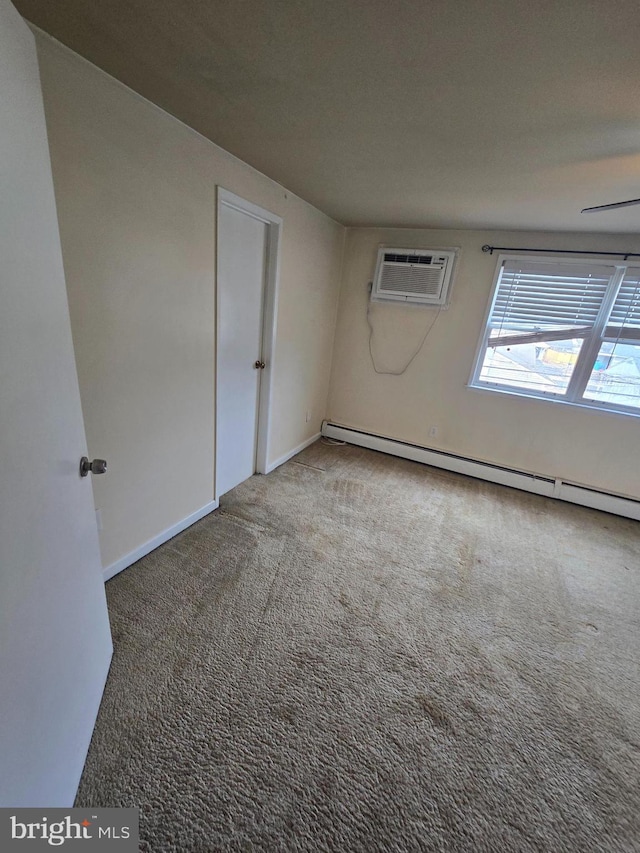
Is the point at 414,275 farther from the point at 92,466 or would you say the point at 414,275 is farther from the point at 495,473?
the point at 92,466

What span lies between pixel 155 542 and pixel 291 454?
1641 mm

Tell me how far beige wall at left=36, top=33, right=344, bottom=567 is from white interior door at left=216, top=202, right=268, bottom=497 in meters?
0.16

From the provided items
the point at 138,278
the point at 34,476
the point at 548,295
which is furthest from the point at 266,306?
the point at 548,295

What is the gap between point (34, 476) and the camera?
88cm

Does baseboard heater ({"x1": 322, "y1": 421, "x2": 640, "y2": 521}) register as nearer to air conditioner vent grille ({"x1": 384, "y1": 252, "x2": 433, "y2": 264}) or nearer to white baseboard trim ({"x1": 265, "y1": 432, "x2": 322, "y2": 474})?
white baseboard trim ({"x1": 265, "y1": 432, "x2": 322, "y2": 474})

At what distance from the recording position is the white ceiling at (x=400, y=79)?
2.90 ft

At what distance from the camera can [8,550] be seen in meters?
0.76

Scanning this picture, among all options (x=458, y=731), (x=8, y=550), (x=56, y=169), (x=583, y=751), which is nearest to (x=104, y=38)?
(x=56, y=169)

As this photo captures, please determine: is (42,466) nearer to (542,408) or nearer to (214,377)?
(214,377)

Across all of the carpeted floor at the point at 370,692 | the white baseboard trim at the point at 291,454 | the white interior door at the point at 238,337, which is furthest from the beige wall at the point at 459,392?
the white interior door at the point at 238,337

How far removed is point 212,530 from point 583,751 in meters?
2.08

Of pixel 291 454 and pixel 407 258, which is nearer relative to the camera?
pixel 407 258

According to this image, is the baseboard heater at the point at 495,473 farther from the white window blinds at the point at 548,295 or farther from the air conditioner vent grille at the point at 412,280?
the air conditioner vent grille at the point at 412,280

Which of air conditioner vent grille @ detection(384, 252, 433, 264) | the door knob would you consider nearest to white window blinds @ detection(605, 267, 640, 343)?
air conditioner vent grille @ detection(384, 252, 433, 264)
